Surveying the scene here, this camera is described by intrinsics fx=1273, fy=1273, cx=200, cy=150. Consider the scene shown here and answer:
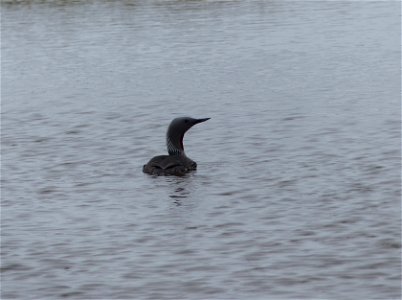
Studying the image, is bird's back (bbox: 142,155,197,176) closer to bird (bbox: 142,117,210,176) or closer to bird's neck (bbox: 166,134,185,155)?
bird (bbox: 142,117,210,176)

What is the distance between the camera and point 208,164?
729 inches

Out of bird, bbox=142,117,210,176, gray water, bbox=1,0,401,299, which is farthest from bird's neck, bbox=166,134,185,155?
gray water, bbox=1,0,401,299

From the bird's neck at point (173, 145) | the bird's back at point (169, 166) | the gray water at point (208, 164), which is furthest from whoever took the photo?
the bird's neck at point (173, 145)

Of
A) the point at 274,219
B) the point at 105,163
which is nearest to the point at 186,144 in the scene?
the point at 105,163

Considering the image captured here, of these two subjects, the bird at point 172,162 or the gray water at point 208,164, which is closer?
the gray water at point 208,164

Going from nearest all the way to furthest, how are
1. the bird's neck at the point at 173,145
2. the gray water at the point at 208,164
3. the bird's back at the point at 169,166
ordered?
the gray water at the point at 208,164
the bird's back at the point at 169,166
the bird's neck at the point at 173,145

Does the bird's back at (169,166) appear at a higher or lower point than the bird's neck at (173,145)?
lower

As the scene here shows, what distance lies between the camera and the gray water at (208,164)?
40.9 ft

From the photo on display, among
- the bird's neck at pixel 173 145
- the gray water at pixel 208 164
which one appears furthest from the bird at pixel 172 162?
the gray water at pixel 208 164

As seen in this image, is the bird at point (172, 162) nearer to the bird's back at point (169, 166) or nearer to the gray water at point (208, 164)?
the bird's back at point (169, 166)

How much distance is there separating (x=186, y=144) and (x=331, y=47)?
12755 millimetres

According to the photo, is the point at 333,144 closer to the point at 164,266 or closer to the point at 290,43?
the point at 164,266

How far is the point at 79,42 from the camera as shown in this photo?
35750 millimetres

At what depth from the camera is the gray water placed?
1246 centimetres
